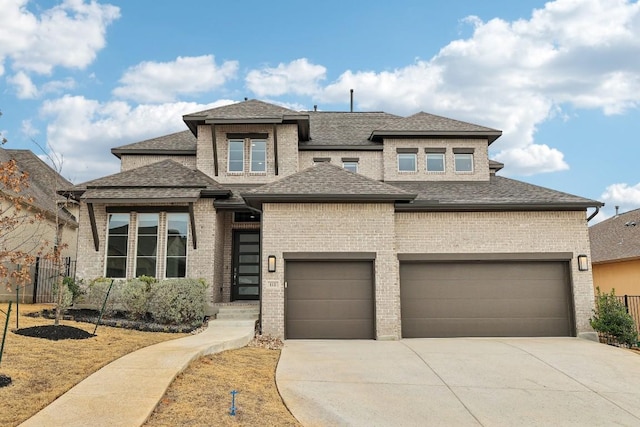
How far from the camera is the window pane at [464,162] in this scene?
17578mm

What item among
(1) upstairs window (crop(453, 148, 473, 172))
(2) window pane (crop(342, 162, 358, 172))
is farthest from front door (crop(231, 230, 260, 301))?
(1) upstairs window (crop(453, 148, 473, 172))

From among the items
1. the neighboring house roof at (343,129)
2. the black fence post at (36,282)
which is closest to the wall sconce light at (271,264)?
the neighboring house roof at (343,129)

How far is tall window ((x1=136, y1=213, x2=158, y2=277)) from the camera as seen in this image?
47.2 ft

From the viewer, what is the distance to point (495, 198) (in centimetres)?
1355

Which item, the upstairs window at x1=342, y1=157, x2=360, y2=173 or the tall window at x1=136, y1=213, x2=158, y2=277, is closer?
the tall window at x1=136, y1=213, x2=158, y2=277

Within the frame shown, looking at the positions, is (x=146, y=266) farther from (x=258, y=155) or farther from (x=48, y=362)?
(x=48, y=362)

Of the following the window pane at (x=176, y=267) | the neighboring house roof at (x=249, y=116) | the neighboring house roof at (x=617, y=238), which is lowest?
the window pane at (x=176, y=267)

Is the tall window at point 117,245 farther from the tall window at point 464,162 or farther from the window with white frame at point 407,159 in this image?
the tall window at point 464,162

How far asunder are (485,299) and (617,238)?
14238 millimetres

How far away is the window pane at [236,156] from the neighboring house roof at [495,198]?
20.4 ft

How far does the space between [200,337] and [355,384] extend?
175 inches

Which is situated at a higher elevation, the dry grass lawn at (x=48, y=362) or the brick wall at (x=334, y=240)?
the brick wall at (x=334, y=240)

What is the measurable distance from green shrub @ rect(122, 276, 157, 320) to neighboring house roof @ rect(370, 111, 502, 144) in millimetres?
9927

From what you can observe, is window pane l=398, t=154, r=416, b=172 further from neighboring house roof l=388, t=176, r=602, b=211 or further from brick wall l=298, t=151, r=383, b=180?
neighboring house roof l=388, t=176, r=602, b=211
